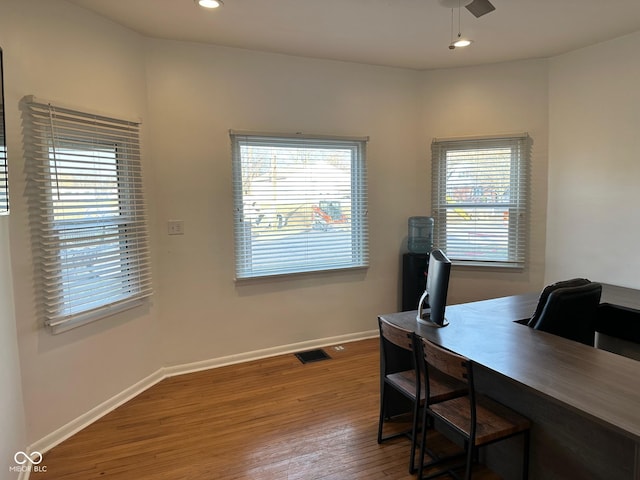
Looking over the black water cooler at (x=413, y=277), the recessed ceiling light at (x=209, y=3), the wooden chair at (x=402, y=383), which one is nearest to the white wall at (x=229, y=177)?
the black water cooler at (x=413, y=277)

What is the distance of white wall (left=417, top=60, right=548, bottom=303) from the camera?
13.4 ft

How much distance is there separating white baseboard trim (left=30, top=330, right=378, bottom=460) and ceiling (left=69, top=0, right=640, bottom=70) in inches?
109

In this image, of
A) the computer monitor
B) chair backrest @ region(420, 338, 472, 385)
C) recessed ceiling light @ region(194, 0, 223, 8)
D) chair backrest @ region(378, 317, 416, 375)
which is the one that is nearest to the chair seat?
chair backrest @ region(420, 338, 472, 385)

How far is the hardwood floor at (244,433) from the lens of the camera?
7.42 feet

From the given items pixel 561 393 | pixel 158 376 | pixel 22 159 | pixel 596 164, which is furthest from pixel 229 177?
pixel 596 164

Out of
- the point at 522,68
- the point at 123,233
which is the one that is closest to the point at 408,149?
the point at 522,68

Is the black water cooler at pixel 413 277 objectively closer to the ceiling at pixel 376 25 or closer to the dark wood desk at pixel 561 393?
the dark wood desk at pixel 561 393

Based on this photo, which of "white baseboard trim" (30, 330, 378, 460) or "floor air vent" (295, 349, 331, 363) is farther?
"floor air vent" (295, 349, 331, 363)

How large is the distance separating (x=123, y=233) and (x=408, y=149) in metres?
2.94

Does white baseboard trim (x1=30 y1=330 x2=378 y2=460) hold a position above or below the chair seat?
below

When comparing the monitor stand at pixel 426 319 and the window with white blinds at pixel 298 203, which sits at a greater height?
the window with white blinds at pixel 298 203

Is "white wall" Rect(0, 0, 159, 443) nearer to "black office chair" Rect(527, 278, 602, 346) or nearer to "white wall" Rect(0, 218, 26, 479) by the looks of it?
"white wall" Rect(0, 218, 26, 479)

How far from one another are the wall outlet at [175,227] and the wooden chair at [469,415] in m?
2.27

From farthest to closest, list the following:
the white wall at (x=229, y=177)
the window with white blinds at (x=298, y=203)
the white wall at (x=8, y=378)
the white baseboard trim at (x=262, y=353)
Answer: the window with white blinds at (x=298, y=203), the white baseboard trim at (x=262, y=353), the white wall at (x=229, y=177), the white wall at (x=8, y=378)
